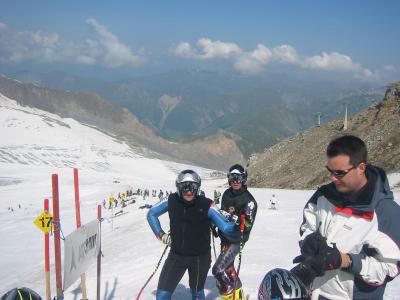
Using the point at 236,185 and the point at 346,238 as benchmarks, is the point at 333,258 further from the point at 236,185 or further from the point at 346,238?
the point at 236,185

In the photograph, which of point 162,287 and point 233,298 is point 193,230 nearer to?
point 162,287

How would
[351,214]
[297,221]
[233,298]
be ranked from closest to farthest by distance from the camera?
[351,214], [233,298], [297,221]

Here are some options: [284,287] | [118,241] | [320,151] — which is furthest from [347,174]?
[320,151]

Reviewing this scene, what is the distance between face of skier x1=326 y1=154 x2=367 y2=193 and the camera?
353 centimetres

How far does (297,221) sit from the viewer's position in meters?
19.5

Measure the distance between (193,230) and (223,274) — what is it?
1.07 m

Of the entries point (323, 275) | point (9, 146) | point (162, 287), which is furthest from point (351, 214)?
point (9, 146)

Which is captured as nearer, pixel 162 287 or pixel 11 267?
pixel 162 287

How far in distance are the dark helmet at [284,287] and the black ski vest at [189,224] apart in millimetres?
2715

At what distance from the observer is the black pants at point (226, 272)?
692 cm

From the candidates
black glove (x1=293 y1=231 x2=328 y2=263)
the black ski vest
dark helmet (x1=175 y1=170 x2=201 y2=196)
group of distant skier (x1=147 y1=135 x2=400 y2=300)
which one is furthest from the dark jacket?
black glove (x1=293 y1=231 x2=328 y2=263)

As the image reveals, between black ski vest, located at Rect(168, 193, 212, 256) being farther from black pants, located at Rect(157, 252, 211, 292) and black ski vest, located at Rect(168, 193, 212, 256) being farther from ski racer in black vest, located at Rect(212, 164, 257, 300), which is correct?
ski racer in black vest, located at Rect(212, 164, 257, 300)

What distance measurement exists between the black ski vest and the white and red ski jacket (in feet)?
8.96

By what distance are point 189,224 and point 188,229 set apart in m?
0.09
